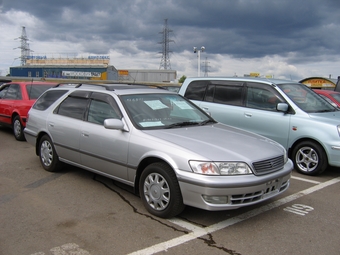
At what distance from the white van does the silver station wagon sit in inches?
77.7

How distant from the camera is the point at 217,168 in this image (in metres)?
3.81

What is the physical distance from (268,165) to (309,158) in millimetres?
2798

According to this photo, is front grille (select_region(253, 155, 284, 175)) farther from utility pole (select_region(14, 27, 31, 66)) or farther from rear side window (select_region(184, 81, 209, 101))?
utility pole (select_region(14, 27, 31, 66))

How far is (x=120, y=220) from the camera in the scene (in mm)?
4207

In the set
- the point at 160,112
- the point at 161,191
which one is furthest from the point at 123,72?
the point at 161,191

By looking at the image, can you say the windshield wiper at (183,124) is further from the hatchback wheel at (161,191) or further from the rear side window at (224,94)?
the rear side window at (224,94)

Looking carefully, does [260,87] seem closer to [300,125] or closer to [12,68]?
[300,125]

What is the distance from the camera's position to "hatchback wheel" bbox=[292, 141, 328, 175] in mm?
6363

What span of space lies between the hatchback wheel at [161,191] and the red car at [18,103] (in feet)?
19.9

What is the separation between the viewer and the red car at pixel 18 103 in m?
9.30

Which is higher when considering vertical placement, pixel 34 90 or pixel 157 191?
pixel 34 90

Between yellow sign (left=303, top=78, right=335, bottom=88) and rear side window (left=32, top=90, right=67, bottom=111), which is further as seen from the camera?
yellow sign (left=303, top=78, right=335, bottom=88)

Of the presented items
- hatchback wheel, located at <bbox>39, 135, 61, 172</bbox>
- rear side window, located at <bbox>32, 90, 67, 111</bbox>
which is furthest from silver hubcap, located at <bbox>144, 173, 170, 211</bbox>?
rear side window, located at <bbox>32, 90, 67, 111</bbox>

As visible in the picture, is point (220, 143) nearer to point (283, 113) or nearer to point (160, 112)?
point (160, 112)
